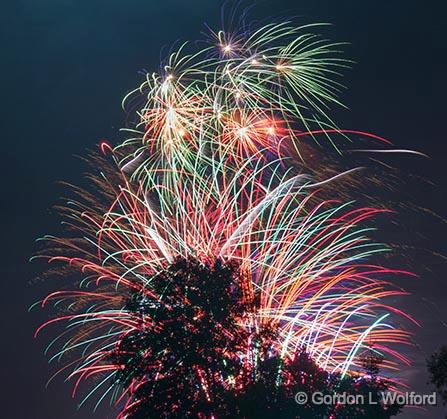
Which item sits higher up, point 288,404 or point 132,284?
point 132,284

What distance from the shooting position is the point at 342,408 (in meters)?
44.8

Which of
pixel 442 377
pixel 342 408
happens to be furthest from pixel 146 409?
pixel 442 377

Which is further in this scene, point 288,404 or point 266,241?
point 266,241

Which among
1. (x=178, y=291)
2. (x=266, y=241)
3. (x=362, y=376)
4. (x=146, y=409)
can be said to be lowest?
(x=146, y=409)

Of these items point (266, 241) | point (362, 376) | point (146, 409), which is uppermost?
point (266, 241)

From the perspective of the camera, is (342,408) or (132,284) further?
(132,284)

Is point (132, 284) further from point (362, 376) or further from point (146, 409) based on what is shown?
point (362, 376)

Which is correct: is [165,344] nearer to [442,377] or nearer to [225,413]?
[225,413]

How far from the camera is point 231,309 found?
47.1 meters

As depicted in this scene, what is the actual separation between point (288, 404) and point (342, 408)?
103 inches

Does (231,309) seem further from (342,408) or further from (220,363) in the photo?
(342,408)

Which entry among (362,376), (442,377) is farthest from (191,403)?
(442,377)

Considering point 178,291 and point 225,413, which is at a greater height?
point 178,291

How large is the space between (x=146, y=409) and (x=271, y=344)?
6855 millimetres
